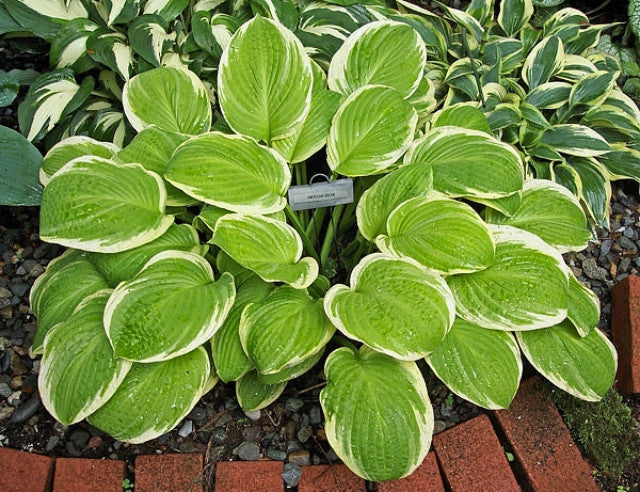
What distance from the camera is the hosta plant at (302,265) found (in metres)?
1.16

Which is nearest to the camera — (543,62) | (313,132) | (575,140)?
(313,132)

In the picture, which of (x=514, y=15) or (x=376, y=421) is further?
(x=514, y=15)

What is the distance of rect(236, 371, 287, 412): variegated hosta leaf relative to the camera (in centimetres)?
135

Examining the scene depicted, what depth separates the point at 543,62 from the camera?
6.20 ft

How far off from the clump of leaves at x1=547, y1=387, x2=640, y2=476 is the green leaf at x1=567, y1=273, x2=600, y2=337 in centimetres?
22

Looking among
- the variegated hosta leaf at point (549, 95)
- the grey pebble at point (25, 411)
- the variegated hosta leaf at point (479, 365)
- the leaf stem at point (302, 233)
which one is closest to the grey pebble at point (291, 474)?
the variegated hosta leaf at point (479, 365)

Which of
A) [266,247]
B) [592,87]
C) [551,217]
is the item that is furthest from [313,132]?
[592,87]

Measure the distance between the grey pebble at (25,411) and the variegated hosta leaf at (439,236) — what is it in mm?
933

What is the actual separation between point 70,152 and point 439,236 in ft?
3.04

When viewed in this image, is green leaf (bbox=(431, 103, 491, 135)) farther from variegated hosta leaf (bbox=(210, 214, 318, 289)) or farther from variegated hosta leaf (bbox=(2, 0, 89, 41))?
variegated hosta leaf (bbox=(2, 0, 89, 41))

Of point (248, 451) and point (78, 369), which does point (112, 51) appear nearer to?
point (78, 369)

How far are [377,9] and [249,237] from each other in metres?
0.99

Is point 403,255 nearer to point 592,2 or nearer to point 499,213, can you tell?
point 499,213

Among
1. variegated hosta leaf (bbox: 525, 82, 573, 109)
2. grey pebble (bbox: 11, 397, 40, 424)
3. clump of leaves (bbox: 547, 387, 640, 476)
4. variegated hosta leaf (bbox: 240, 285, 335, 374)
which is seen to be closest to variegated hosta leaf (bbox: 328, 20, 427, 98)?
variegated hosta leaf (bbox: 525, 82, 573, 109)
